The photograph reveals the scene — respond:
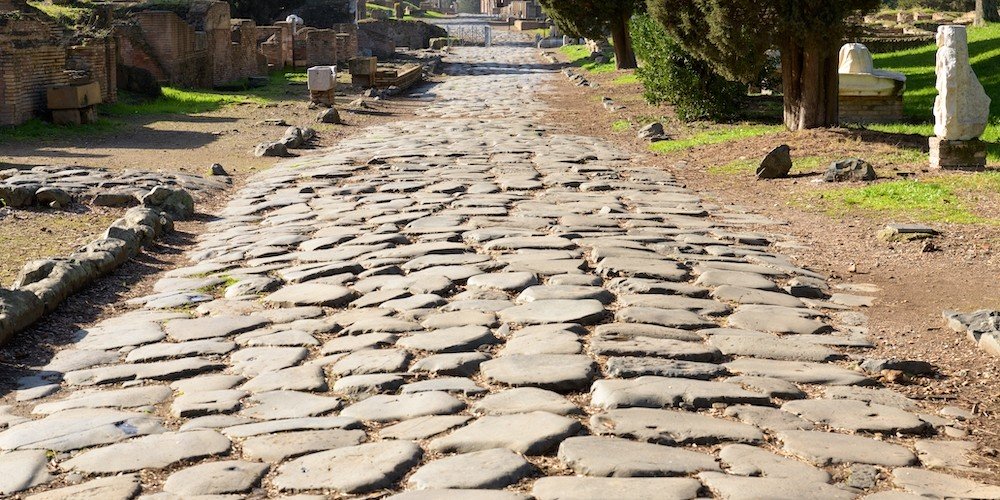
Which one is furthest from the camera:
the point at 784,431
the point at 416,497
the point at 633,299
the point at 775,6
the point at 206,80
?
the point at 206,80

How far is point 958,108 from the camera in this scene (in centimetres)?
1073

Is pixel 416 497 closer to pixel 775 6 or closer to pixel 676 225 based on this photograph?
pixel 676 225

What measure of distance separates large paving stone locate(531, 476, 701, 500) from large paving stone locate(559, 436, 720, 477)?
0.06 m

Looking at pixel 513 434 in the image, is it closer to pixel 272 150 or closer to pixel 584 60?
pixel 272 150

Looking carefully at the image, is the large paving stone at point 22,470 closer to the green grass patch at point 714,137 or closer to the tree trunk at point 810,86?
the green grass patch at point 714,137

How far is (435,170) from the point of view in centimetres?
1180

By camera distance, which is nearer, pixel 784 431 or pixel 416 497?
pixel 416 497

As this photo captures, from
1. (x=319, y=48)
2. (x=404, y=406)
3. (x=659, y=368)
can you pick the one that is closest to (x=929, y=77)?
(x=659, y=368)

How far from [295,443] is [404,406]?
529mm

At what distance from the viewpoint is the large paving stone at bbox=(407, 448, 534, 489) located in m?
3.62

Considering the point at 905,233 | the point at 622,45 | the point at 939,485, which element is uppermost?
the point at 622,45

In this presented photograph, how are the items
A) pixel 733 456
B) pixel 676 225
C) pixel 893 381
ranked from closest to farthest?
1. pixel 733 456
2. pixel 893 381
3. pixel 676 225

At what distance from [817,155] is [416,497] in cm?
957

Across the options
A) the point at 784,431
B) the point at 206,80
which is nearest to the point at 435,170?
the point at 784,431
